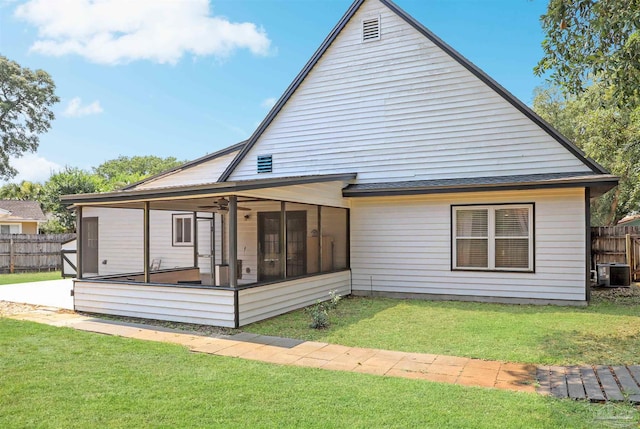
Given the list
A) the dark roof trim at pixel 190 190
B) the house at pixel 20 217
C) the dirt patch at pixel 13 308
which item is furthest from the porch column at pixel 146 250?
the house at pixel 20 217

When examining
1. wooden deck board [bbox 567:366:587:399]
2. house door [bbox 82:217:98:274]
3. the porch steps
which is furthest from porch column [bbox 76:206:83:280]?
wooden deck board [bbox 567:366:587:399]

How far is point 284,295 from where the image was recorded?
8781 mm

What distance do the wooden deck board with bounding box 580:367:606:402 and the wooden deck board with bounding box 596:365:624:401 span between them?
0.19 ft

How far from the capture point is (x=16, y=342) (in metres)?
6.54

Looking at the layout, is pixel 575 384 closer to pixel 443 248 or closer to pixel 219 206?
pixel 443 248

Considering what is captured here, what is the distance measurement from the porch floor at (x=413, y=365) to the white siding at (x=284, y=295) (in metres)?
0.72

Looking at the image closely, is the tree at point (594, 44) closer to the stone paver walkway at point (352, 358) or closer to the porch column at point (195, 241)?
the stone paver walkway at point (352, 358)

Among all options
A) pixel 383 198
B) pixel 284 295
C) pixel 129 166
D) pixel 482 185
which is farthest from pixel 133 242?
pixel 129 166

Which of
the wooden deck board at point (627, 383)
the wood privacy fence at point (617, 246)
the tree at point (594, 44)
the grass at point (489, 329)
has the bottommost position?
the grass at point (489, 329)

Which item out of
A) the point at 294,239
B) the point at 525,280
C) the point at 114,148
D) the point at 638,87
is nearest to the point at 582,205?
the point at 525,280

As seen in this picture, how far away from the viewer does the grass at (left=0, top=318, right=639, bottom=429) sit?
3816 mm

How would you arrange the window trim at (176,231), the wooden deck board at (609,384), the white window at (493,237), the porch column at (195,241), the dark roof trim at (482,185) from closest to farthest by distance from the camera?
the wooden deck board at (609,384) → the dark roof trim at (482,185) → the white window at (493,237) → the porch column at (195,241) → the window trim at (176,231)

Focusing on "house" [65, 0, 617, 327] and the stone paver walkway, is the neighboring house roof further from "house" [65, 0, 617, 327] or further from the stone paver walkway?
the stone paver walkway

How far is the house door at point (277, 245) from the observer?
1055cm
